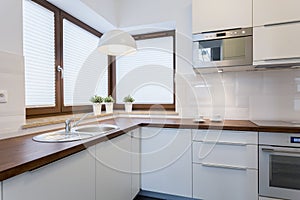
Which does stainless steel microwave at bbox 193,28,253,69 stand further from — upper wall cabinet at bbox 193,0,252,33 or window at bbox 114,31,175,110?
window at bbox 114,31,175,110

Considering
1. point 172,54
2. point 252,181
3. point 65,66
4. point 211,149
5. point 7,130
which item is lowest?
point 252,181

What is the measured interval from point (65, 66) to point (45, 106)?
19.5 inches

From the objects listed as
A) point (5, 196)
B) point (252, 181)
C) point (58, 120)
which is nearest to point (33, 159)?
point (5, 196)

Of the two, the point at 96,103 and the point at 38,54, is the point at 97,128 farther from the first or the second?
the point at 38,54

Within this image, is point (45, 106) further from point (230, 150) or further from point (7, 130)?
point (230, 150)

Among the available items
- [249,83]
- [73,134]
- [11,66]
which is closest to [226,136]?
[249,83]

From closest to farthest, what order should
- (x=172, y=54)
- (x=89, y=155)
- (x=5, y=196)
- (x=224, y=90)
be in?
(x=5, y=196), (x=89, y=155), (x=224, y=90), (x=172, y=54)

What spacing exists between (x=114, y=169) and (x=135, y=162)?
1.34 feet

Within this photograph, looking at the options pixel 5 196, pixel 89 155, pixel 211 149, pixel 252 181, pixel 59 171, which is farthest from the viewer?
pixel 211 149

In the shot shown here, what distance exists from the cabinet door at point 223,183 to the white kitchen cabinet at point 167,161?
8 cm

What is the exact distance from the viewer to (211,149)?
1772mm

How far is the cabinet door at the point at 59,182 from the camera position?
0.78 m

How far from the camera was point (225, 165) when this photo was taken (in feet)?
5.65

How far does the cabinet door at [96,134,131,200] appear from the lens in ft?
4.35
